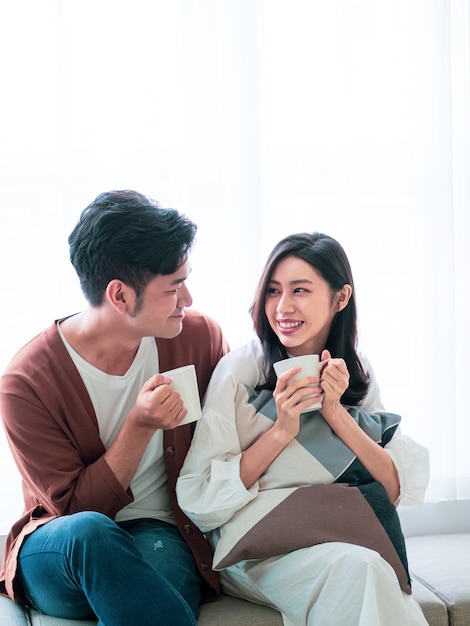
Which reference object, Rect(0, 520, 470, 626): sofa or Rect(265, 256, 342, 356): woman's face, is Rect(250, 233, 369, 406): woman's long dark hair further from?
Rect(0, 520, 470, 626): sofa

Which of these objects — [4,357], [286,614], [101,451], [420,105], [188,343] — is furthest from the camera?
[420,105]

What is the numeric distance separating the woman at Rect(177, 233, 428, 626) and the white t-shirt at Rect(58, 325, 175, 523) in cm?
14

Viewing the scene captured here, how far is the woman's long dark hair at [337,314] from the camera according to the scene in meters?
1.95

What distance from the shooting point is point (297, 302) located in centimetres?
193

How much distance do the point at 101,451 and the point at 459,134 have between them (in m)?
1.41

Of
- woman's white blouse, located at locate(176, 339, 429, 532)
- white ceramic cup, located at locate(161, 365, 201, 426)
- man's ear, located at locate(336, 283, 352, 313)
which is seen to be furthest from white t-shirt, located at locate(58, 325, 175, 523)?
man's ear, located at locate(336, 283, 352, 313)

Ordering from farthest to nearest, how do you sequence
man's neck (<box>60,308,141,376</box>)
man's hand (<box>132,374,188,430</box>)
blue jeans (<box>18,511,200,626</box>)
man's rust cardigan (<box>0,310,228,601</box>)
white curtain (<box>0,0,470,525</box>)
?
white curtain (<box>0,0,470,525</box>) → man's neck (<box>60,308,141,376</box>) → man's rust cardigan (<box>0,310,228,601</box>) → man's hand (<box>132,374,188,430</box>) → blue jeans (<box>18,511,200,626</box>)

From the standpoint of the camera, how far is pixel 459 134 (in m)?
2.47

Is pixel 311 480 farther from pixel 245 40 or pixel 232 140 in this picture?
pixel 245 40

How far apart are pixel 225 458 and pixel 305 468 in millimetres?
182

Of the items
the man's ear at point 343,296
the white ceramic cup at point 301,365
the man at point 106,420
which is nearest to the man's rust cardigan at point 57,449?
the man at point 106,420

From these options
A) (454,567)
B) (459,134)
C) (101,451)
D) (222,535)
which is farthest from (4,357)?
(459,134)

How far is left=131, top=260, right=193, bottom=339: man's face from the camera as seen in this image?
1.82m

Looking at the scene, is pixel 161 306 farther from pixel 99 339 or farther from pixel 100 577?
pixel 100 577
